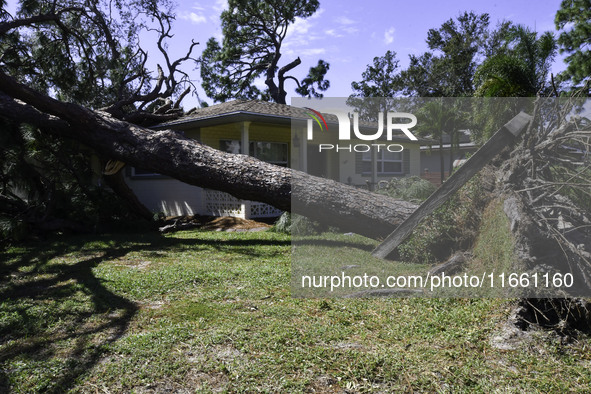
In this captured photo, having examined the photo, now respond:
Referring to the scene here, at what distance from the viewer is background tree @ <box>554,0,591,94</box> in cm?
1966

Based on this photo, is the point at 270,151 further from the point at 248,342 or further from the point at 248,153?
the point at 248,342

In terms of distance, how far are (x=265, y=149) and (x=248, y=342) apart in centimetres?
1229

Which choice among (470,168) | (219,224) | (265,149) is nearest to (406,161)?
(265,149)

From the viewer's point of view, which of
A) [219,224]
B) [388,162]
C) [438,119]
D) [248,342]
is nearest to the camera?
[248,342]

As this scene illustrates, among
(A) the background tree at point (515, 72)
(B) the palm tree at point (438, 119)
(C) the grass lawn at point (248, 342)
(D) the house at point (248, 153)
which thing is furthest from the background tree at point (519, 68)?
(C) the grass lawn at point (248, 342)

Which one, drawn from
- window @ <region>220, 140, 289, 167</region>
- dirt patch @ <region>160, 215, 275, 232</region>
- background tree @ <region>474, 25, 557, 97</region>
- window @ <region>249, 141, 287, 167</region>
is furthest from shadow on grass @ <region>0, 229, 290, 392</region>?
background tree @ <region>474, 25, 557, 97</region>

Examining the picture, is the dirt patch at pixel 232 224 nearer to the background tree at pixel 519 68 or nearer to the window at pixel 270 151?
the window at pixel 270 151

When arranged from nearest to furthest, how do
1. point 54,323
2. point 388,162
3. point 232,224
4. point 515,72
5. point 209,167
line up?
point 54,323 → point 209,167 → point 232,224 → point 515,72 → point 388,162

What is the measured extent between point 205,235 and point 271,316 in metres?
6.49

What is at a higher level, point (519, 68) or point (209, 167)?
point (519, 68)

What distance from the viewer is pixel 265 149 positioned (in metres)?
15.7

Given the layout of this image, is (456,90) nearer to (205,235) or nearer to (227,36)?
(227,36)

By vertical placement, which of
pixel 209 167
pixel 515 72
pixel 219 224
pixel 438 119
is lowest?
pixel 219 224

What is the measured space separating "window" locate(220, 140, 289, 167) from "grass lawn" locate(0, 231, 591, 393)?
9162mm
